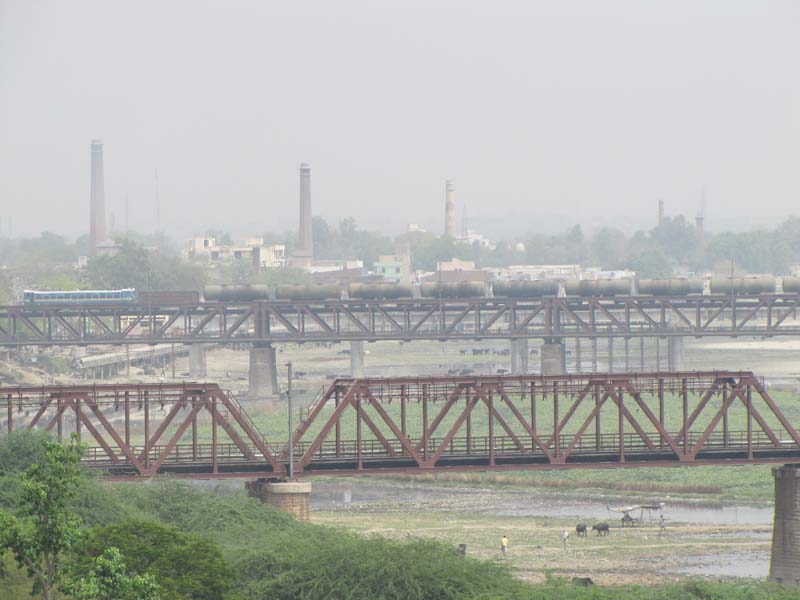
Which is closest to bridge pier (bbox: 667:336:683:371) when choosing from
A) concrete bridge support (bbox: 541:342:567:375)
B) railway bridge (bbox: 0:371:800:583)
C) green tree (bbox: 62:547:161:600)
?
concrete bridge support (bbox: 541:342:567:375)

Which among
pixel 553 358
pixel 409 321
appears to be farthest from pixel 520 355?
pixel 409 321

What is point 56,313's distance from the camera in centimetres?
13825

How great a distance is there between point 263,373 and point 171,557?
314 ft

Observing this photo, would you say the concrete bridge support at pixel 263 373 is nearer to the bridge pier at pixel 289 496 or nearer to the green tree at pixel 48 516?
the bridge pier at pixel 289 496

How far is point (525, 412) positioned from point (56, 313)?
127 feet

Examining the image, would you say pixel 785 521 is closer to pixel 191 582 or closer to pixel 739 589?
pixel 739 589

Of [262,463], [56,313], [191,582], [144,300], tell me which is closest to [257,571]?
[191,582]

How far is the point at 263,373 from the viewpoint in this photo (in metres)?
146

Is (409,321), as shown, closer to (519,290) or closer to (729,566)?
(519,290)

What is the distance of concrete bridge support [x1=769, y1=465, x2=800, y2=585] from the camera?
67.6 metres

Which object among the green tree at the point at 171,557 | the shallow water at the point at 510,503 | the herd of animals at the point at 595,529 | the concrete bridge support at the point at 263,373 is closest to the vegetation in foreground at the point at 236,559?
the green tree at the point at 171,557

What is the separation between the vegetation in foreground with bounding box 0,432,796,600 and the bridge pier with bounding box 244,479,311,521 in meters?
3.22

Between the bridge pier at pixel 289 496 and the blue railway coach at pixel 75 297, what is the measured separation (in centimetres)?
9153

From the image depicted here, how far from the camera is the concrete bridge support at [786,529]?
67625 millimetres
